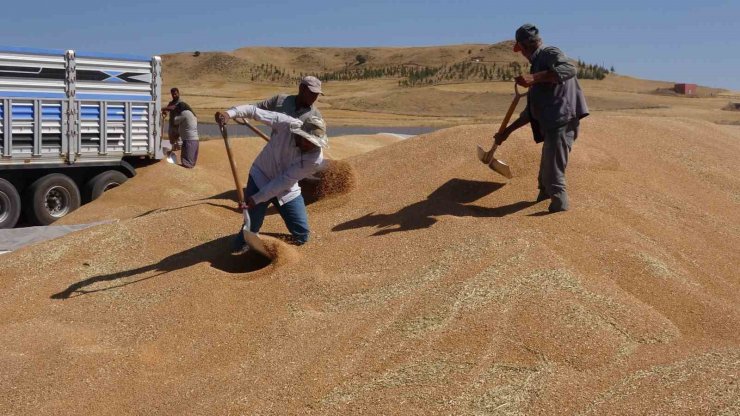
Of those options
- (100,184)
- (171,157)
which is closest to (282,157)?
(100,184)

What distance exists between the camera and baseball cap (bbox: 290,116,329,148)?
7148mm

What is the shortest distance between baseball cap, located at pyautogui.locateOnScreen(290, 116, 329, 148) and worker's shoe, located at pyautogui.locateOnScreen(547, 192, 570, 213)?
1921mm

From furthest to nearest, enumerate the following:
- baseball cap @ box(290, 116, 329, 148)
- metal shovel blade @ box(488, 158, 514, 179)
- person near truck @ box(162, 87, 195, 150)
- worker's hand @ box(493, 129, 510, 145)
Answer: person near truck @ box(162, 87, 195, 150) → metal shovel blade @ box(488, 158, 514, 179) → worker's hand @ box(493, 129, 510, 145) → baseball cap @ box(290, 116, 329, 148)

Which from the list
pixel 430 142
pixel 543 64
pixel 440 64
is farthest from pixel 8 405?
pixel 440 64

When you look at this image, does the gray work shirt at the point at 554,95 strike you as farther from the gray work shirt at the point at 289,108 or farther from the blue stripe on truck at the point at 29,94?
the blue stripe on truck at the point at 29,94

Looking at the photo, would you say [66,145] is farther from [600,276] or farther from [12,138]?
[600,276]

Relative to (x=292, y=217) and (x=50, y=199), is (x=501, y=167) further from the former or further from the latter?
(x=50, y=199)

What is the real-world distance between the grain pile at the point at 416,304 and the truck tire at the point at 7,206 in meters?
3.98

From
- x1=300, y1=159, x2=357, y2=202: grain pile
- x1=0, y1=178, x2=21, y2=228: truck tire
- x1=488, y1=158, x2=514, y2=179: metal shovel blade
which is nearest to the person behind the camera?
x1=488, y1=158, x2=514, y2=179: metal shovel blade

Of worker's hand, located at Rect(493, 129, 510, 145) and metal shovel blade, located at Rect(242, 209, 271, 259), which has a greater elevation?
worker's hand, located at Rect(493, 129, 510, 145)

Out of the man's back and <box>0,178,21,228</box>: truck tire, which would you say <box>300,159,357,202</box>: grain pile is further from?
<box>0,178,21,228</box>: truck tire

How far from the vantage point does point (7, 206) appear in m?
12.1

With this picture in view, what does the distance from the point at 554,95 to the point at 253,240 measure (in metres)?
2.74

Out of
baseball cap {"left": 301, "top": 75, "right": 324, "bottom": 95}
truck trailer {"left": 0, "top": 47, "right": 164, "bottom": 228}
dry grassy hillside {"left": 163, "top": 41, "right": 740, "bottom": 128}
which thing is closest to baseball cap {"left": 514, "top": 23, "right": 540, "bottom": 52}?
baseball cap {"left": 301, "top": 75, "right": 324, "bottom": 95}
